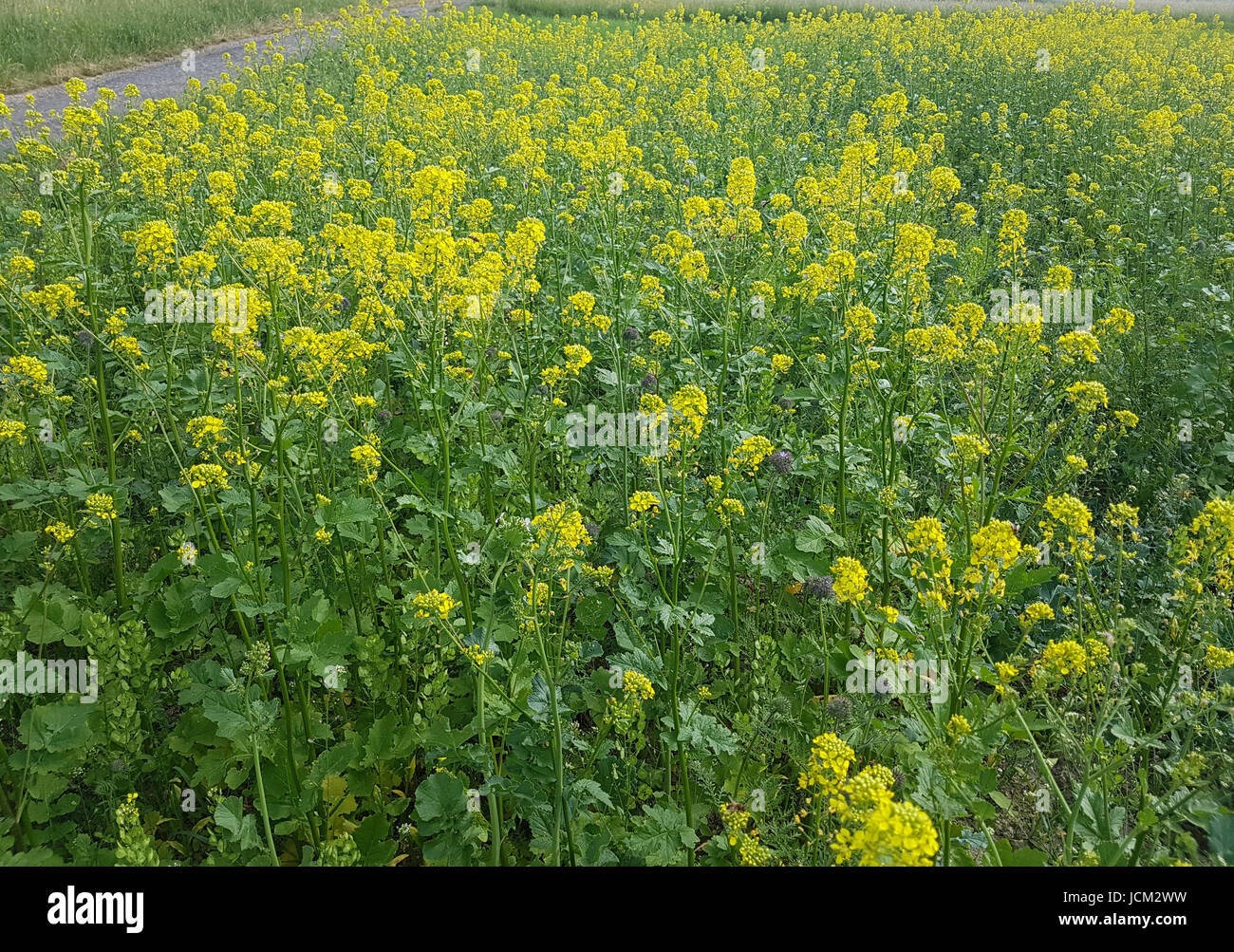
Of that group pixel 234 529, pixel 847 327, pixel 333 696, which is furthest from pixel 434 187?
pixel 333 696

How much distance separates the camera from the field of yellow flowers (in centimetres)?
249

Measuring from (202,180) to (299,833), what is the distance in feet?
20.6

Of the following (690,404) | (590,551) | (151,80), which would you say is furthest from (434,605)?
(151,80)

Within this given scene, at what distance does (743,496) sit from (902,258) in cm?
174

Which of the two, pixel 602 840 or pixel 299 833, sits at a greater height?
pixel 602 840

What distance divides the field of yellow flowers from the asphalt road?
320 inches

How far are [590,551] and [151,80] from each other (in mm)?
16526

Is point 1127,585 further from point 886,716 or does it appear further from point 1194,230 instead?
point 1194,230

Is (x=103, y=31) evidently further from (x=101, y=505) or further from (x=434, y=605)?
(x=434, y=605)

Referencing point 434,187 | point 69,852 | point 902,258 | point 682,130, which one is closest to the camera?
point 69,852

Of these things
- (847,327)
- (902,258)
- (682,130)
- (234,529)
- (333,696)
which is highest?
(682,130)

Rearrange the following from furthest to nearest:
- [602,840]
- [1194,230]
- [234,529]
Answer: [1194,230] → [234,529] → [602,840]

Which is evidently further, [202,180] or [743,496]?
[202,180]

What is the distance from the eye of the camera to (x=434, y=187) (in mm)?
4496
